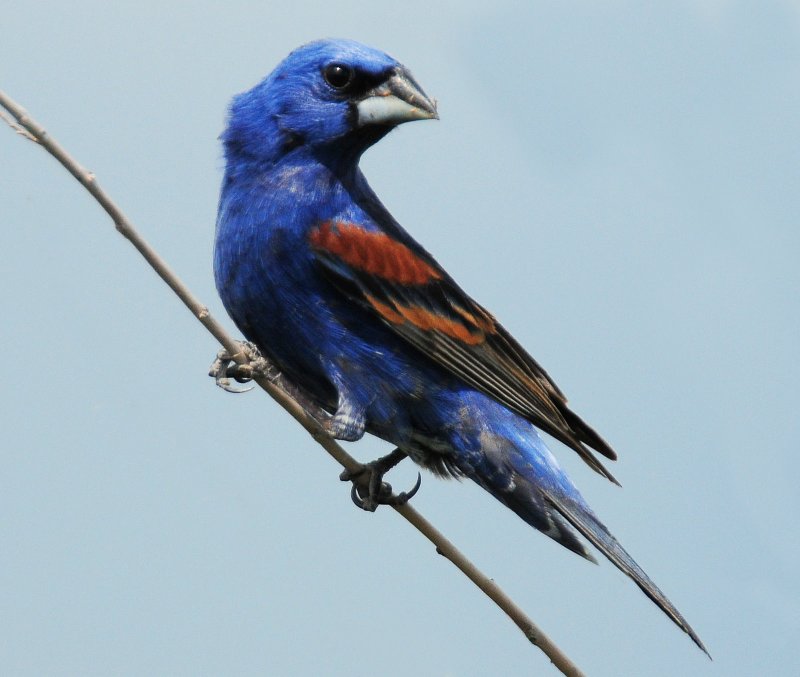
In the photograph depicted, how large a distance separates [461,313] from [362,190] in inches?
25.4

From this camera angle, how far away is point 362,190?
5.09m

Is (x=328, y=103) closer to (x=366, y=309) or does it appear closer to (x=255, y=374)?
(x=366, y=309)

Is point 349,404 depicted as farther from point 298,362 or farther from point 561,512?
point 561,512

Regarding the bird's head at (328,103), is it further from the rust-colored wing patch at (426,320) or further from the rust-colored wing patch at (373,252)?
the rust-colored wing patch at (426,320)

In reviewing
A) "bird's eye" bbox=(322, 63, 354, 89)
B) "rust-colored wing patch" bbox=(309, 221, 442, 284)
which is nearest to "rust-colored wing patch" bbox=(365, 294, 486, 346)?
"rust-colored wing patch" bbox=(309, 221, 442, 284)

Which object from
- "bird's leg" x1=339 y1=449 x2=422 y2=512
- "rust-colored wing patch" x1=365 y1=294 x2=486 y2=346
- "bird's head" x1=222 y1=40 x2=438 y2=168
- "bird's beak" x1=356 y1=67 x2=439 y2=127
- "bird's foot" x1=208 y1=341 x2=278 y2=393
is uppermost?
"bird's head" x1=222 y1=40 x2=438 y2=168

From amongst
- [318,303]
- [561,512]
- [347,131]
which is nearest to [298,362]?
[318,303]

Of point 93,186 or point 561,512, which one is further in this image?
point 561,512

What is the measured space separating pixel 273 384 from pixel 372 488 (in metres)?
0.85

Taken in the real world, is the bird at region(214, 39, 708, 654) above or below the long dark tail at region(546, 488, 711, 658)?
above

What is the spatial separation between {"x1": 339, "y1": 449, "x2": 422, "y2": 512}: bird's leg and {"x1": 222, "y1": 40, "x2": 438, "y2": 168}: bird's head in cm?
127

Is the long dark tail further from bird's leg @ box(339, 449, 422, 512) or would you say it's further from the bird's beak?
the bird's beak

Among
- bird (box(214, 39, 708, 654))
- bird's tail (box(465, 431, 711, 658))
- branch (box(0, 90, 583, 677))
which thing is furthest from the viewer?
bird's tail (box(465, 431, 711, 658))

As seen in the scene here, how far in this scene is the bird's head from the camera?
4.82 metres
